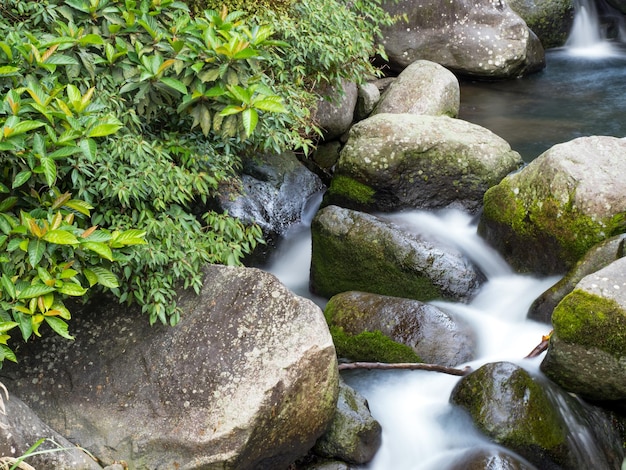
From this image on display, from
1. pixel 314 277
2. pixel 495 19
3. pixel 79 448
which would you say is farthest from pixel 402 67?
pixel 79 448

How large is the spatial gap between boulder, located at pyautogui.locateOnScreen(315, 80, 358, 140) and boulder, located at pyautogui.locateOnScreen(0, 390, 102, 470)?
4.76 metres

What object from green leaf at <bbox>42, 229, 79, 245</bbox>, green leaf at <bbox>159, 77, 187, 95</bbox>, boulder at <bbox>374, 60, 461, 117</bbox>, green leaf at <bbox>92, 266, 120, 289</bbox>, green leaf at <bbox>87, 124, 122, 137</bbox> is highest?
green leaf at <bbox>159, 77, 187, 95</bbox>

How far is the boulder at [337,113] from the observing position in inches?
312

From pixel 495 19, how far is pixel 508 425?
26.6ft

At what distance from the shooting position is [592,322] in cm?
436

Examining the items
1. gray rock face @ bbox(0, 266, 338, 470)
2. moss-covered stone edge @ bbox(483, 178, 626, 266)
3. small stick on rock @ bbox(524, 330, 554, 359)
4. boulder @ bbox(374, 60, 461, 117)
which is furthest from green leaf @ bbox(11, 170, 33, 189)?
boulder @ bbox(374, 60, 461, 117)

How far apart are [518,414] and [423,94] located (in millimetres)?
5373

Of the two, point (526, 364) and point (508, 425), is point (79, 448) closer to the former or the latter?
point (508, 425)

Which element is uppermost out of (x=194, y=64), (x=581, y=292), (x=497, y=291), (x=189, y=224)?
(x=194, y=64)

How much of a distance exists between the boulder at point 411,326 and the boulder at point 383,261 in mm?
526

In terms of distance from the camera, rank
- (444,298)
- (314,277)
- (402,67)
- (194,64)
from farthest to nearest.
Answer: (402,67) → (314,277) → (444,298) → (194,64)

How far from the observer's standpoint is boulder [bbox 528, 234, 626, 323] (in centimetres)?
523

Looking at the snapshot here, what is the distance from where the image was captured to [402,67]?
10.8 metres

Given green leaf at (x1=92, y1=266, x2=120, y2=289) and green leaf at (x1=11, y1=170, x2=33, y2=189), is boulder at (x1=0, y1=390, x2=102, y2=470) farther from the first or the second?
green leaf at (x1=11, y1=170, x2=33, y2=189)
